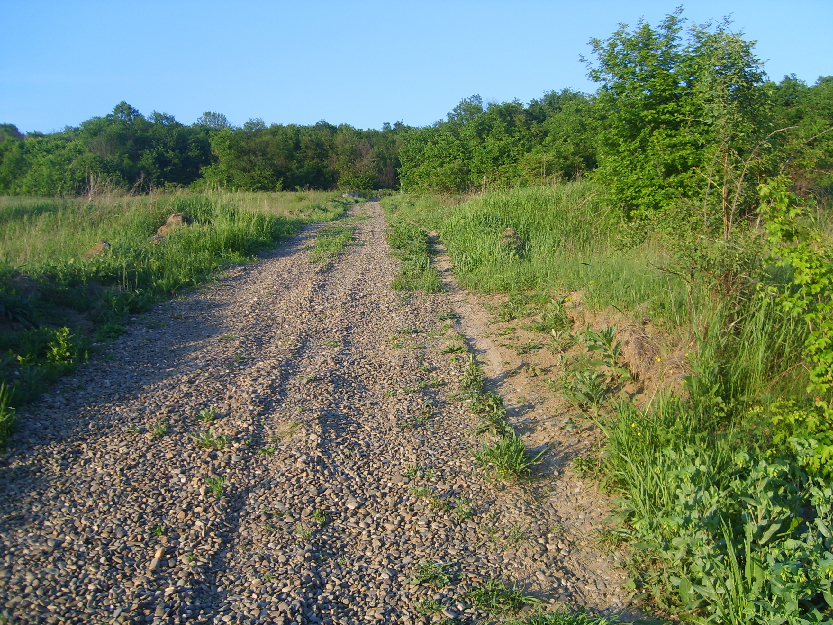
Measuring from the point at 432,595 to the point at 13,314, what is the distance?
5.61m

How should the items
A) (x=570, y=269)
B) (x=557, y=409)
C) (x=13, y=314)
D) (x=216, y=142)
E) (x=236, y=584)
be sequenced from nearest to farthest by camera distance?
1. (x=236, y=584)
2. (x=557, y=409)
3. (x=13, y=314)
4. (x=570, y=269)
5. (x=216, y=142)

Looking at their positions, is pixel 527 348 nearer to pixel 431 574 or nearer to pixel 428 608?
pixel 431 574

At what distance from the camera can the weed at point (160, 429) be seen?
14.7 feet

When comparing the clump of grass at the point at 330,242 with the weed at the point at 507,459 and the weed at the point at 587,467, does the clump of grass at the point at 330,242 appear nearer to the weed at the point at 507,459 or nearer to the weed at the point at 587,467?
the weed at the point at 507,459

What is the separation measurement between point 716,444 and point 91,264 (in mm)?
8161

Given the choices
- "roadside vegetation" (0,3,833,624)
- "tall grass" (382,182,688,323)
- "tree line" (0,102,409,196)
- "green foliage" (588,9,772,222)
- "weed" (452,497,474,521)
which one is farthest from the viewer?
"tree line" (0,102,409,196)

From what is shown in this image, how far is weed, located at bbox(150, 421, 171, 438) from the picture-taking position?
4466 millimetres

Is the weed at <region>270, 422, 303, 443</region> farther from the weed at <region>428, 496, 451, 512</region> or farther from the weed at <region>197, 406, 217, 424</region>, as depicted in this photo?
the weed at <region>428, 496, 451, 512</region>

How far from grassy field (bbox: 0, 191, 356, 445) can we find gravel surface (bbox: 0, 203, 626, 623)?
0.38 m

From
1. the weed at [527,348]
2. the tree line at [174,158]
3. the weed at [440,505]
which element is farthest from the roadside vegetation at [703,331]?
the tree line at [174,158]

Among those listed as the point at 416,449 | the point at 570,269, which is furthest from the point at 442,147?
the point at 416,449

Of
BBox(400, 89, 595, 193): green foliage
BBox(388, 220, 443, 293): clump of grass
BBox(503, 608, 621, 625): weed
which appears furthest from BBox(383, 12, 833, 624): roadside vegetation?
BBox(400, 89, 595, 193): green foliage

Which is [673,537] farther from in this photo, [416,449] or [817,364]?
[416,449]

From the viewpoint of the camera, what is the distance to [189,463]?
13.6 feet
